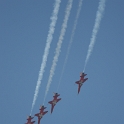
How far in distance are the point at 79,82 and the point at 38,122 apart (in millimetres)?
7155

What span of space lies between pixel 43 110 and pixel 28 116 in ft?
6.68

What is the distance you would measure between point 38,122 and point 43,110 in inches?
69.1

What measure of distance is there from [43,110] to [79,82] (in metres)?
5.61

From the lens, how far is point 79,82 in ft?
335

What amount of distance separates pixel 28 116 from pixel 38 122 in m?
1.46

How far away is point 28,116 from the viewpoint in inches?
4060

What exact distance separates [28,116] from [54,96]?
13.3 feet

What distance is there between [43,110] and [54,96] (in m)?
2.18

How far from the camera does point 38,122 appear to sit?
10338 cm

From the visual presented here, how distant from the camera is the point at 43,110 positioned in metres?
103

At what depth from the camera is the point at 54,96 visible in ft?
337
